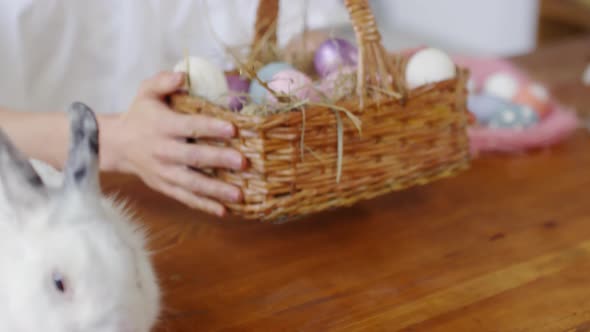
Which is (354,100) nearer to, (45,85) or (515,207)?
(515,207)

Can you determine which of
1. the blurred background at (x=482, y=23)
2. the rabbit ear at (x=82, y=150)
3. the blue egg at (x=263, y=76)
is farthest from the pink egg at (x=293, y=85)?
the blurred background at (x=482, y=23)

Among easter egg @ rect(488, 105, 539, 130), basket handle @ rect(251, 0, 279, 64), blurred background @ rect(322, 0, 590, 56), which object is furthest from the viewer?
blurred background @ rect(322, 0, 590, 56)

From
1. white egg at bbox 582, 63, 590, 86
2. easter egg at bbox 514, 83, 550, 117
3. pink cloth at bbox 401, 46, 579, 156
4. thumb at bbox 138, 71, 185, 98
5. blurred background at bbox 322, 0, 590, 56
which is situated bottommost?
blurred background at bbox 322, 0, 590, 56

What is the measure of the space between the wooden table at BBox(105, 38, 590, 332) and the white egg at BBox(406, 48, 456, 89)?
0.58 feet

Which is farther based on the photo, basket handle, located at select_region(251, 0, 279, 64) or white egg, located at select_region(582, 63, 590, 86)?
white egg, located at select_region(582, 63, 590, 86)

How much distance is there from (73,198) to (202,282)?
26 centimetres

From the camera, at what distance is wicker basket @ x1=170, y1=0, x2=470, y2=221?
0.85m

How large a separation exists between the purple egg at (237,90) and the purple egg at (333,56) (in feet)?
0.40

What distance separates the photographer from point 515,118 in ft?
4.13

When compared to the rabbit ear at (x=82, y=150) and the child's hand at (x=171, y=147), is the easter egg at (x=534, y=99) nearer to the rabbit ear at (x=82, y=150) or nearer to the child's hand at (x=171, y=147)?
the child's hand at (x=171, y=147)

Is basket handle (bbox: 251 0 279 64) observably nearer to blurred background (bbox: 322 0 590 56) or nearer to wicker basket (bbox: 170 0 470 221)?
wicker basket (bbox: 170 0 470 221)

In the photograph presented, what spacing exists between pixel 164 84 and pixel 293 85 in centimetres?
17

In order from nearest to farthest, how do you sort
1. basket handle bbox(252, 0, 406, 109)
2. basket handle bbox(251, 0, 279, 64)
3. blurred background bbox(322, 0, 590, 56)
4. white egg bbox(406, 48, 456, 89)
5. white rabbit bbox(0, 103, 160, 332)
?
white rabbit bbox(0, 103, 160, 332) < basket handle bbox(252, 0, 406, 109) < white egg bbox(406, 48, 456, 89) < basket handle bbox(251, 0, 279, 64) < blurred background bbox(322, 0, 590, 56)

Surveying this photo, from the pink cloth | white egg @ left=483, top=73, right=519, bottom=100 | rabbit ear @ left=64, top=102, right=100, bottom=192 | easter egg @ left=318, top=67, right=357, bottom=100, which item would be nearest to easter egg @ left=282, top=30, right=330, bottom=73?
easter egg @ left=318, top=67, right=357, bottom=100
